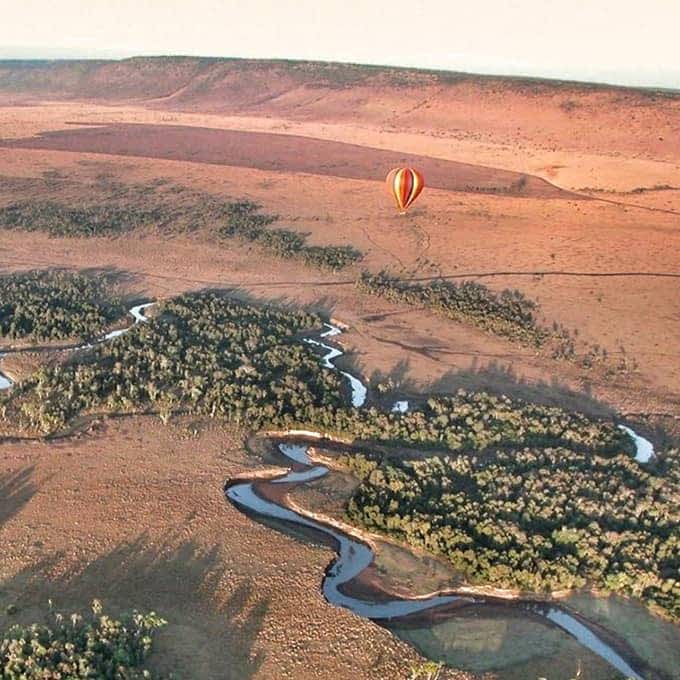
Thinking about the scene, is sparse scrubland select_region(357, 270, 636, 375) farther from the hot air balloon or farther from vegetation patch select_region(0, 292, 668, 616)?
vegetation patch select_region(0, 292, 668, 616)

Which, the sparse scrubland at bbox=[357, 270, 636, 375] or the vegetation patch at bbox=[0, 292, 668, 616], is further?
the sparse scrubland at bbox=[357, 270, 636, 375]

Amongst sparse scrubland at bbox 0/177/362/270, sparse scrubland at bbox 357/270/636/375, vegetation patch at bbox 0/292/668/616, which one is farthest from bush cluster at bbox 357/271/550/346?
vegetation patch at bbox 0/292/668/616

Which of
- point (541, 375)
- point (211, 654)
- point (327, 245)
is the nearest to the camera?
point (211, 654)

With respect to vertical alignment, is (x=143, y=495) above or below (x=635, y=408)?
below

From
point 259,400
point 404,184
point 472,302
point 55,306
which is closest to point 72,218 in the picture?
point 55,306

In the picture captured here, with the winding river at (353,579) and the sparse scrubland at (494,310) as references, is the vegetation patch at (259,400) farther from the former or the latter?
the sparse scrubland at (494,310)

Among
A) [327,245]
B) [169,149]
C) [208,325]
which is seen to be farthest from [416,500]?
[169,149]

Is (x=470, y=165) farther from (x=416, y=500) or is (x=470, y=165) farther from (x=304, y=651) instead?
(x=304, y=651)
